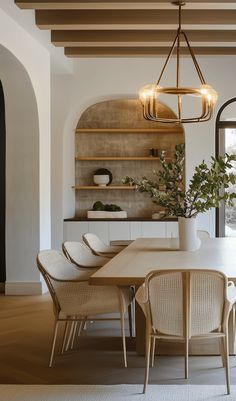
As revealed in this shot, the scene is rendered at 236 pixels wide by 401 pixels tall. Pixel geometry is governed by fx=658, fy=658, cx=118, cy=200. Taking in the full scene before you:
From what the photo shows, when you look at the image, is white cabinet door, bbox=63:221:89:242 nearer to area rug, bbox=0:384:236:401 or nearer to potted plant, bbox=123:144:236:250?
potted plant, bbox=123:144:236:250

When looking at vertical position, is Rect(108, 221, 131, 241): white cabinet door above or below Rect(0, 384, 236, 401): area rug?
above

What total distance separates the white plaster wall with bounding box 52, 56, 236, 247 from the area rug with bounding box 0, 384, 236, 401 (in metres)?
5.44

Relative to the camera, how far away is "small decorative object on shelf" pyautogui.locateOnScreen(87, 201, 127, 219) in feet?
31.4

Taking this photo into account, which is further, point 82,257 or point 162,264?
point 82,257

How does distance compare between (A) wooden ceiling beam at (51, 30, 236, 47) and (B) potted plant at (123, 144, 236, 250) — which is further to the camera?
(A) wooden ceiling beam at (51, 30, 236, 47)

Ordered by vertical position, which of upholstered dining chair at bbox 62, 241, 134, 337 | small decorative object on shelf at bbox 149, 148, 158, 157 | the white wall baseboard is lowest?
the white wall baseboard

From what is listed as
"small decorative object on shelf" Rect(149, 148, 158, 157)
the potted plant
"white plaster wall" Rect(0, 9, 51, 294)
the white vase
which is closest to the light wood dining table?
the white vase

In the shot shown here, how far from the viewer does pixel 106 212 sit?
9.60 metres

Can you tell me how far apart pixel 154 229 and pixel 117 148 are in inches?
60.5

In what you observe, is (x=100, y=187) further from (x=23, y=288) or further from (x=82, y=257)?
(x=82, y=257)

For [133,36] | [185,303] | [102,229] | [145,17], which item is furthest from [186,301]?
[102,229]

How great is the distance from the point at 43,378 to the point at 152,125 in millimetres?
6328

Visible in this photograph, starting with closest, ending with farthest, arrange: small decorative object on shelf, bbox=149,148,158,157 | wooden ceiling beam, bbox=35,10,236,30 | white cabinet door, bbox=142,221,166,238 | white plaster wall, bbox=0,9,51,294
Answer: wooden ceiling beam, bbox=35,10,236,30
white plaster wall, bbox=0,9,51,294
white cabinet door, bbox=142,221,166,238
small decorative object on shelf, bbox=149,148,158,157

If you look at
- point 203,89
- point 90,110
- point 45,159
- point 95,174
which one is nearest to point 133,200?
point 95,174
